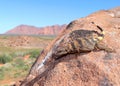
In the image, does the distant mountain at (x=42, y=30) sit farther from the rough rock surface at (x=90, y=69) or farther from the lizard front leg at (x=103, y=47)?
the lizard front leg at (x=103, y=47)

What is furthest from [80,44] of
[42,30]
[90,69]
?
[42,30]

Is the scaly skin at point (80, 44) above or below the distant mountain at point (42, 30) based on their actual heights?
above

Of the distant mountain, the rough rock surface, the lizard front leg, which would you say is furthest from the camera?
the distant mountain

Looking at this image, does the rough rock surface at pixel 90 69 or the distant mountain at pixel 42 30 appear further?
the distant mountain at pixel 42 30

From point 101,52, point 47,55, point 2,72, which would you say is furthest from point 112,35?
point 2,72

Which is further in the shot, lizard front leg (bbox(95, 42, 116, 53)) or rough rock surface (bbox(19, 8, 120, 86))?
lizard front leg (bbox(95, 42, 116, 53))

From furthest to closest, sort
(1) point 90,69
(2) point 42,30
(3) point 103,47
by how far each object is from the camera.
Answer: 1. (2) point 42,30
2. (3) point 103,47
3. (1) point 90,69

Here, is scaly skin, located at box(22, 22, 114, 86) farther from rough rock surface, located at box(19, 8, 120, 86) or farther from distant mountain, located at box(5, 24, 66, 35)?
distant mountain, located at box(5, 24, 66, 35)

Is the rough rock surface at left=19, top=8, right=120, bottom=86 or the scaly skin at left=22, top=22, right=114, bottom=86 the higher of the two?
the scaly skin at left=22, top=22, right=114, bottom=86

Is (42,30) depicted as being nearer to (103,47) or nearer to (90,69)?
(103,47)

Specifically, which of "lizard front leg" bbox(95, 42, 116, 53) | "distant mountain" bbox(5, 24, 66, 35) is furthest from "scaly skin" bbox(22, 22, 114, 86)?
"distant mountain" bbox(5, 24, 66, 35)

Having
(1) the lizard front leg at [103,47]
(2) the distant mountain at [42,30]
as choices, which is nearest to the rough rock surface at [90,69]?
(1) the lizard front leg at [103,47]
